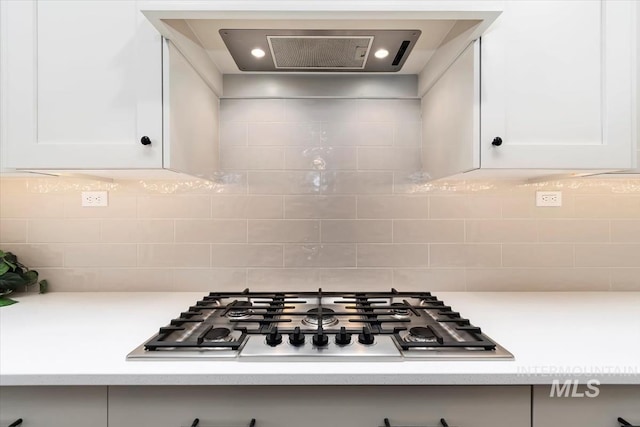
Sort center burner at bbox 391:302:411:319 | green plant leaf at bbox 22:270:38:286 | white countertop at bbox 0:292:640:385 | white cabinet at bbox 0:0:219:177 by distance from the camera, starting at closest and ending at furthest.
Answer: white countertop at bbox 0:292:640:385 → white cabinet at bbox 0:0:219:177 → center burner at bbox 391:302:411:319 → green plant leaf at bbox 22:270:38:286

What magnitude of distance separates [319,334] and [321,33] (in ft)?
2.90

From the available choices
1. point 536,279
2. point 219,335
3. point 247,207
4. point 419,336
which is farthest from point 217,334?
point 536,279

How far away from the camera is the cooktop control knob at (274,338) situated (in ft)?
2.97

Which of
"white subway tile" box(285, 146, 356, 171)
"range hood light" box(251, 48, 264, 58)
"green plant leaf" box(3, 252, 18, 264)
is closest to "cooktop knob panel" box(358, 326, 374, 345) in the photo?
"white subway tile" box(285, 146, 356, 171)

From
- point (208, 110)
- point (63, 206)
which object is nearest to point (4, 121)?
point (63, 206)

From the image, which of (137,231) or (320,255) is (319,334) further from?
(137,231)

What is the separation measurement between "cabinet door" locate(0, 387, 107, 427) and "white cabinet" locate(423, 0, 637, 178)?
1.16 metres

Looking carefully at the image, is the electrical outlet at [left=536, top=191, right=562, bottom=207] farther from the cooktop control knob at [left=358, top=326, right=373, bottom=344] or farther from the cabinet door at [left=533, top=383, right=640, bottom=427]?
the cooktop control knob at [left=358, top=326, right=373, bottom=344]

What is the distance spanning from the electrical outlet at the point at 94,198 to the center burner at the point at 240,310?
74cm

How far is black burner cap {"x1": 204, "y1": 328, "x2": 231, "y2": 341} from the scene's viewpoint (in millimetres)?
950

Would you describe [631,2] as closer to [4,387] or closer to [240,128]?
[240,128]

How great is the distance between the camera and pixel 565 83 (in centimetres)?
109

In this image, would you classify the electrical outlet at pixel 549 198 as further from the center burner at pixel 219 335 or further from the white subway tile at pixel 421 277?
the center burner at pixel 219 335

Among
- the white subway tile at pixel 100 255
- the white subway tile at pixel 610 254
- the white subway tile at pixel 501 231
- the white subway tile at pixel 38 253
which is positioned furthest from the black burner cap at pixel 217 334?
the white subway tile at pixel 610 254
